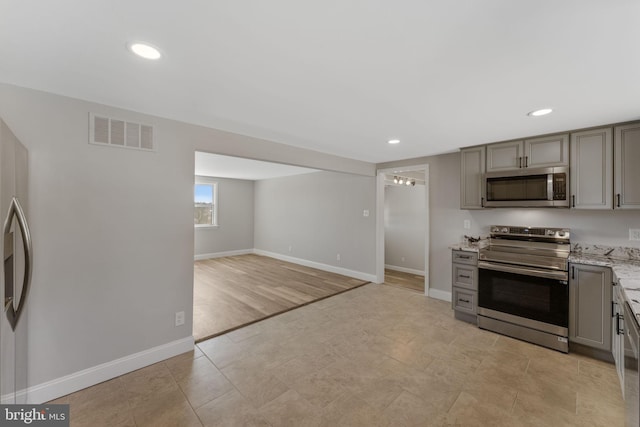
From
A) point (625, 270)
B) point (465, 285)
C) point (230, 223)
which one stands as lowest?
point (465, 285)

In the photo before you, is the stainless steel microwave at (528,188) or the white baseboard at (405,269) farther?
the white baseboard at (405,269)

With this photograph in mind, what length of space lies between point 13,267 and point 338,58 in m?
2.18

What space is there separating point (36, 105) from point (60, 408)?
7.26 feet

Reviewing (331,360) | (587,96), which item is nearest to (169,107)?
(331,360)

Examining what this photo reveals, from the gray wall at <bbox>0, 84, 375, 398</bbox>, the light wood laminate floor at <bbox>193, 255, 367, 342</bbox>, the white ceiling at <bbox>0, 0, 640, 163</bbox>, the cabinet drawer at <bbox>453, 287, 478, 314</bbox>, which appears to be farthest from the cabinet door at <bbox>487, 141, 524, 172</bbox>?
the gray wall at <bbox>0, 84, 375, 398</bbox>

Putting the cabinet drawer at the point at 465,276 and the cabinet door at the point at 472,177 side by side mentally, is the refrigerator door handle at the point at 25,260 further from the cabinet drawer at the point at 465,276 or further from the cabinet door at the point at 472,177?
the cabinet door at the point at 472,177

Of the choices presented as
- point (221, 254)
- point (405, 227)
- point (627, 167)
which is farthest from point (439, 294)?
point (221, 254)

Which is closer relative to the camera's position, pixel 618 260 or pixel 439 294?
pixel 618 260

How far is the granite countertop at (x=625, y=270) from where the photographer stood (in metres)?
1.55

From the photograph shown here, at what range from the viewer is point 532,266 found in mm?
2785

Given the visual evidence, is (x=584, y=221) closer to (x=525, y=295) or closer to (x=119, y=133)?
(x=525, y=295)

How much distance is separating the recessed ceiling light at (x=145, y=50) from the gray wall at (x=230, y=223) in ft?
20.3

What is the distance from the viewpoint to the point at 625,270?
2.24 m

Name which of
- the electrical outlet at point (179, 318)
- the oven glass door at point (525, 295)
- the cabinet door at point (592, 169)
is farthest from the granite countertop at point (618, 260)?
the electrical outlet at point (179, 318)
